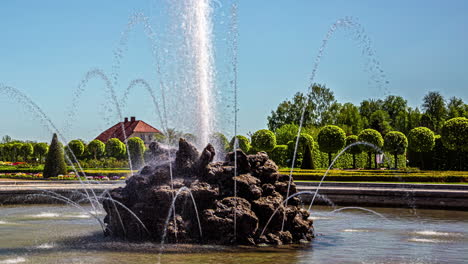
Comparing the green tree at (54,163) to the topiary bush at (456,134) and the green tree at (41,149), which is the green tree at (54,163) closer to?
the topiary bush at (456,134)

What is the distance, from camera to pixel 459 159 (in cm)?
3756

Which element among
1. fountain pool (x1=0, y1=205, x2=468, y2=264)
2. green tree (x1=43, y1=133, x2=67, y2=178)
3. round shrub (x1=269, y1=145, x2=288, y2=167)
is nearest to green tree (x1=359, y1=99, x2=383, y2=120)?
round shrub (x1=269, y1=145, x2=288, y2=167)

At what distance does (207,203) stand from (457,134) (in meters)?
24.9

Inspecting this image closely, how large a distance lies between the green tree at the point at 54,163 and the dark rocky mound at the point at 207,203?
2105 centimetres

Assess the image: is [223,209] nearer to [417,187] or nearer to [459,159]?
[417,187]

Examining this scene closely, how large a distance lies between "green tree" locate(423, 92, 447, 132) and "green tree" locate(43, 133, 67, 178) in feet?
185

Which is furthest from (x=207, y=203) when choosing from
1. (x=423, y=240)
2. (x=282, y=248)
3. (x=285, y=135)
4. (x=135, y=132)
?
(x=135, y=132)

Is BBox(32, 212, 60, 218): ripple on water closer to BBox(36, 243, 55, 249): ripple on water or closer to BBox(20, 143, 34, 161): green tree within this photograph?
BBox(36, 243, 55, 249): ripple on water

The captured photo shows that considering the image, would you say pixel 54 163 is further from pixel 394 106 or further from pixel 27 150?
pixel 394 106

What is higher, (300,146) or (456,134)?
(456,134)

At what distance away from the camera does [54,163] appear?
3158 cm

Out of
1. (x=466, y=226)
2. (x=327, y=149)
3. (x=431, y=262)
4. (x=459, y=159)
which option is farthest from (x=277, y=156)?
(x=431, y=262)

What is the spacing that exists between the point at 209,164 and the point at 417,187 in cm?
1108

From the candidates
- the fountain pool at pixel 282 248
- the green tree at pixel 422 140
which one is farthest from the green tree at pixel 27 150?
the fountain pool at pixel 282 248
